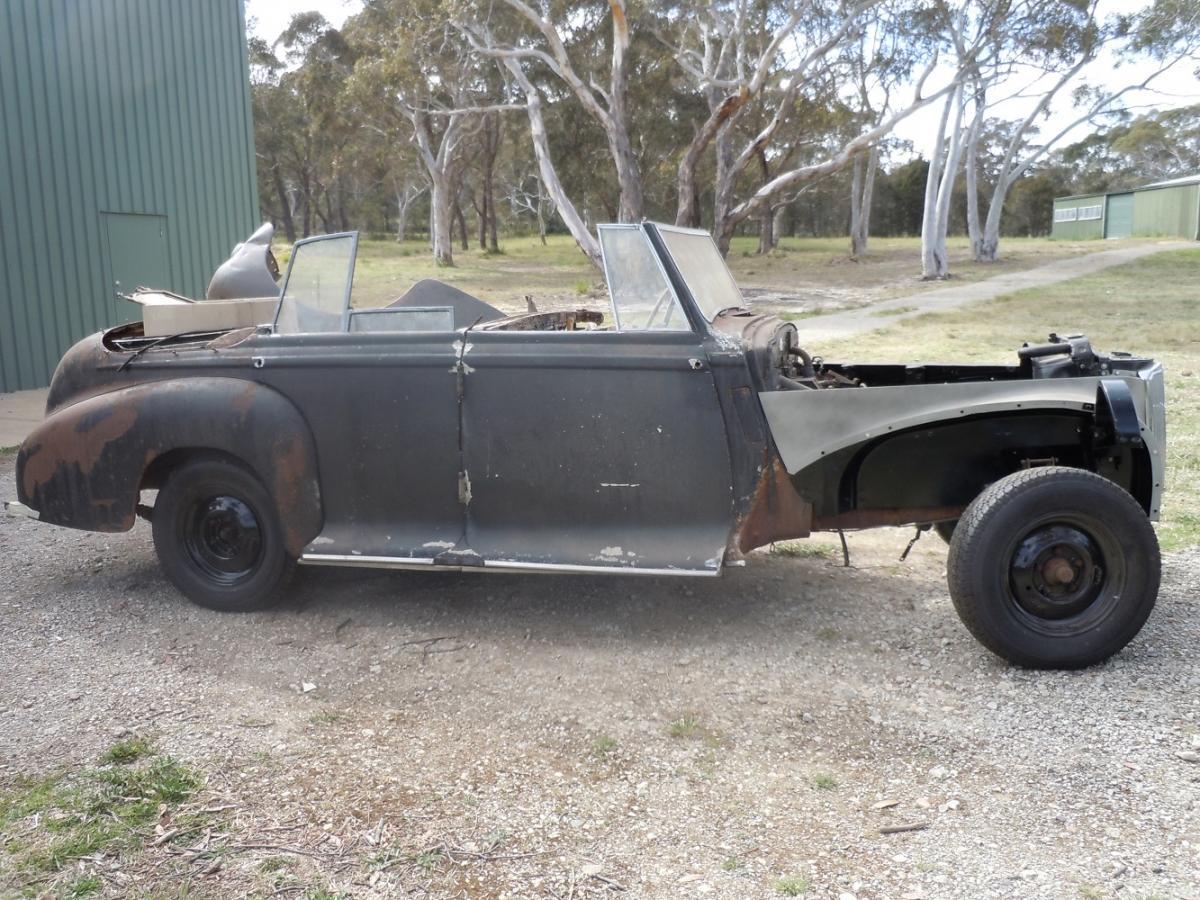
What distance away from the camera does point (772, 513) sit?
433 centimetres

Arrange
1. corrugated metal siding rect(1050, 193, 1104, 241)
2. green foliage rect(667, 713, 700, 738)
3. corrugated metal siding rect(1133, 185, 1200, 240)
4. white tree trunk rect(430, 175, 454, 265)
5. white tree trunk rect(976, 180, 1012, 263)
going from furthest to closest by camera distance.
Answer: corrugated metal siding rect(1050, 193, 1104, 241) < corrugated metal siding rect(1133, 185, 1200, 240) < white tree trunk rect(430, 175, 454, 265) < white tree trunk rect(976, 180, 1012, 263) < green foliage rect(667, 713, 700, 738)

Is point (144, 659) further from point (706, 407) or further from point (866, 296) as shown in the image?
point (866, 296)

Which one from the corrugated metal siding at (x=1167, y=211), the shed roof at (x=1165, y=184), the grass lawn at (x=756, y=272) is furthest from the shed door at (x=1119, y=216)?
the grass lawn at (x=756, y=272)

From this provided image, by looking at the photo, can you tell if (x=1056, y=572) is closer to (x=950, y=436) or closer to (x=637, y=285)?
(x=950, y=436)

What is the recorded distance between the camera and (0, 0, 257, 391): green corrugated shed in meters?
11.7

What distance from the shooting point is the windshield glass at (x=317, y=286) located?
4785mm

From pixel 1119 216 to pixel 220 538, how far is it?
55245 millimetres

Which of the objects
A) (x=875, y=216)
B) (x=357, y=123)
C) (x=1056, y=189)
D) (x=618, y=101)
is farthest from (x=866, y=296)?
(x=1056, y=189)

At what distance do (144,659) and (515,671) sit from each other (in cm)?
157

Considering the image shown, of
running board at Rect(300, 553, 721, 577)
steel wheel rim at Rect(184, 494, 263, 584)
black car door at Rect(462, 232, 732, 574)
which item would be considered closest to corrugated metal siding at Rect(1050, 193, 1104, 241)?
black car door at Rect(462, 232, 732, 574)

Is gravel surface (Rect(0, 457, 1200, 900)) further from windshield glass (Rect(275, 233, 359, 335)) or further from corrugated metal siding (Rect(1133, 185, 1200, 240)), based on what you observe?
corrugated metal siding (Rect(1133, 185, 1200, 240))

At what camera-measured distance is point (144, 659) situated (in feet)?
14.4

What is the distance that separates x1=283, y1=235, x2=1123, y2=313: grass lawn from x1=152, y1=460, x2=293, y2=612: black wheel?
1198 cm

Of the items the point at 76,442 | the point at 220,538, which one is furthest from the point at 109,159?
the point at 220,538
